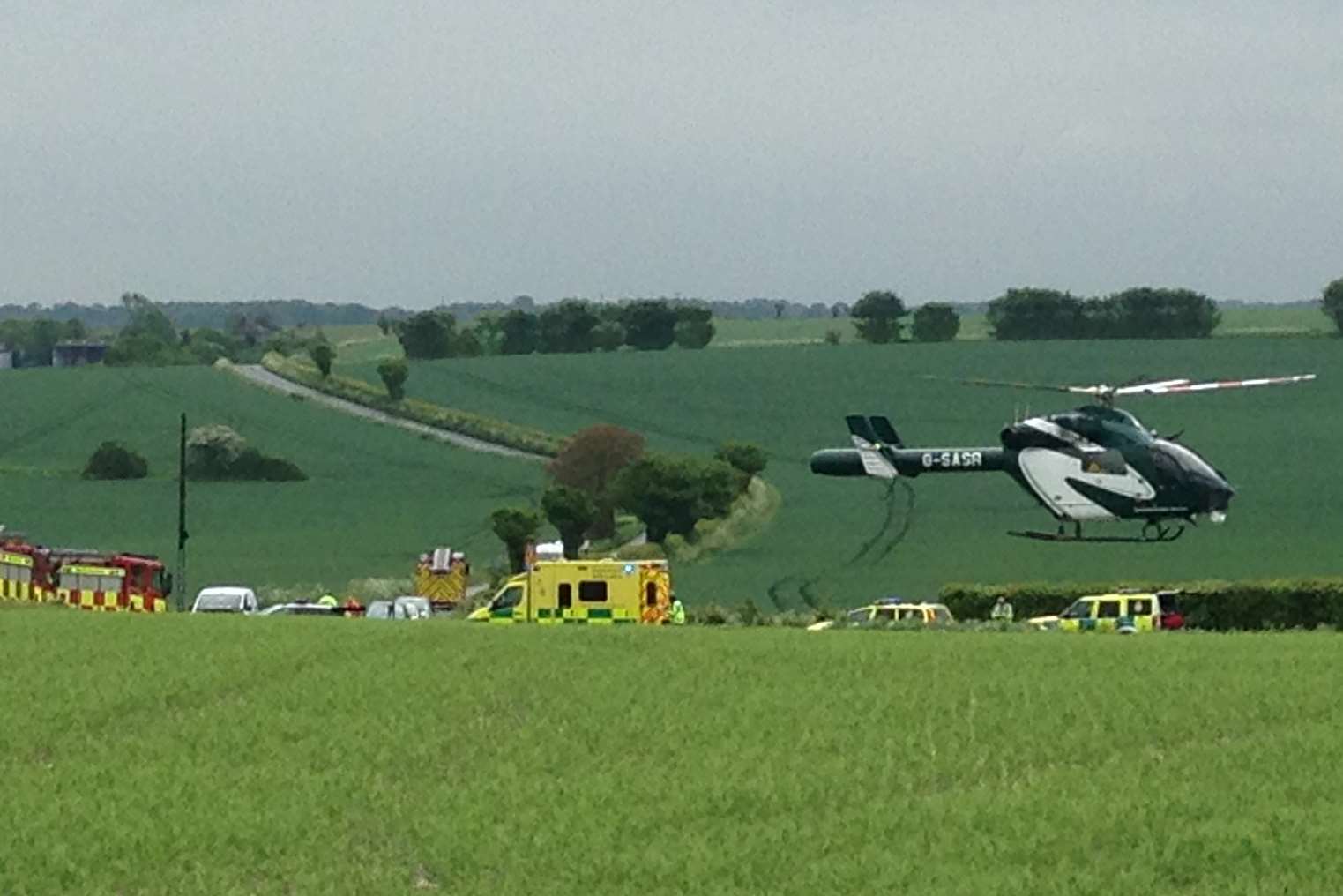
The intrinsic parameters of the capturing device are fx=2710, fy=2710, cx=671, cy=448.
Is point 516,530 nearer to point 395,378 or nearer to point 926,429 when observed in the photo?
point 926,429

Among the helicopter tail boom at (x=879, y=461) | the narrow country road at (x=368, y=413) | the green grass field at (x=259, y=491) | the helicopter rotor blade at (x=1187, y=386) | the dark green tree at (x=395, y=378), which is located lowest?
the green grass field at (x=259, y=491)

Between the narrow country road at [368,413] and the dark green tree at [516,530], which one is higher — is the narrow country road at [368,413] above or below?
above

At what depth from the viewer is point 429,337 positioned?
139500 millimetres

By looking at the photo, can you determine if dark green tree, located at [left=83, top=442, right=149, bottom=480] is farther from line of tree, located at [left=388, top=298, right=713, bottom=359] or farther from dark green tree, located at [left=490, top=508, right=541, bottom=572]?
line of tree, located at [left=388, top=298, right=713, bottom=359]

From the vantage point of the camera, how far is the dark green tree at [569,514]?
78.0 meters

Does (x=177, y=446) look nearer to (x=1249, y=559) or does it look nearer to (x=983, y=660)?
(x=1249, y=559)

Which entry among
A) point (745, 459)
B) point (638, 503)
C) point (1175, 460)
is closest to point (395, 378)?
point (745, 459)

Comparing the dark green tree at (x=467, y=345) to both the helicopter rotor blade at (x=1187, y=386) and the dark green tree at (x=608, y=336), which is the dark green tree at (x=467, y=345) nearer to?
the dark green tree at (x=608, y=336)

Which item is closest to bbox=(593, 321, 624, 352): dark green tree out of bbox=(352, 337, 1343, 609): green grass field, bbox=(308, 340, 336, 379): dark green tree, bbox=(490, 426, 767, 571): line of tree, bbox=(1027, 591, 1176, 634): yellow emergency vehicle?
bbox=(352, 337, 1343, 609): green grass field

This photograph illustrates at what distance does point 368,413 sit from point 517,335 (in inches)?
885

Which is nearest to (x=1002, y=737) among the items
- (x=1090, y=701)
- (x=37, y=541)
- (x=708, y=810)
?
(x=1090, y=701)

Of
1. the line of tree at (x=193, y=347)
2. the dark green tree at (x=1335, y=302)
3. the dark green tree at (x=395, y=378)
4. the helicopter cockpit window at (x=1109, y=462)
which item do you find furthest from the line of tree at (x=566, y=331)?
the helicopter cockpit window at (x=1109, y=462)

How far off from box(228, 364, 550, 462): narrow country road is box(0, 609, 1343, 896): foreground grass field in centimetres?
6569

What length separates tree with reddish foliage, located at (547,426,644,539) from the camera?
266 feet
